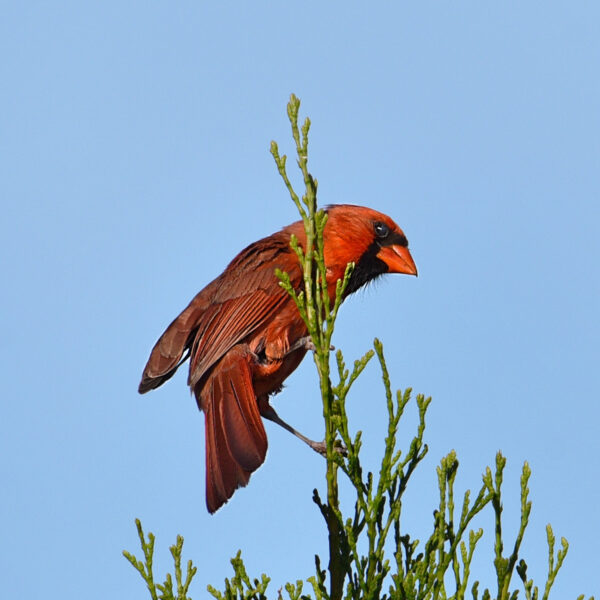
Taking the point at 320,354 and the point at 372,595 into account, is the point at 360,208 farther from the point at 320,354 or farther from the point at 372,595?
the point at 372,595

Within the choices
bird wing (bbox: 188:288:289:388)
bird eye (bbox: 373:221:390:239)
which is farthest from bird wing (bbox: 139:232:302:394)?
bird eye (bbox: 373:221:390:239)

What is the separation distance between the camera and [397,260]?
507cm

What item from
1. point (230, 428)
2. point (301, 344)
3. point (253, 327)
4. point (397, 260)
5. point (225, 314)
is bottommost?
point (230, 428)

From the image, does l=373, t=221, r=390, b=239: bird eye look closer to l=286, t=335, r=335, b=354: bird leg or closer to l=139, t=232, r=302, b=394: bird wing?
l=139, t=232, r=302, b=394: bird wing

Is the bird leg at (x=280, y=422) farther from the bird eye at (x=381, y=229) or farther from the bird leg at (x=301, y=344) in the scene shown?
the bird eye at (x=381, y=229)

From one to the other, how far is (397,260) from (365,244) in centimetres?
20

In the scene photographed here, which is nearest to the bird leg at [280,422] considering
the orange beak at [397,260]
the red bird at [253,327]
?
the red bird at [253,327]

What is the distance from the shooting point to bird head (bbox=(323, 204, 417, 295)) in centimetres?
494

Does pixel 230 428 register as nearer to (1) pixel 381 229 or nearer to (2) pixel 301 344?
(2) pixel 301 344

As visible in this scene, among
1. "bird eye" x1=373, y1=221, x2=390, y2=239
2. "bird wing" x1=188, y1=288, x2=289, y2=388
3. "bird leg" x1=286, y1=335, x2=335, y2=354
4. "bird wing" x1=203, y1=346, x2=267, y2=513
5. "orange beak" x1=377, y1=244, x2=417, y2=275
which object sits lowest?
"bird wing" x1=203, y1=346, x2=267, y2=513

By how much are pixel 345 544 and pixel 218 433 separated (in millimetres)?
1151

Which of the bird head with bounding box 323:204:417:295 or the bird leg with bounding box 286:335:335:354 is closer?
the bird leg with bounding box 286:335:335:354

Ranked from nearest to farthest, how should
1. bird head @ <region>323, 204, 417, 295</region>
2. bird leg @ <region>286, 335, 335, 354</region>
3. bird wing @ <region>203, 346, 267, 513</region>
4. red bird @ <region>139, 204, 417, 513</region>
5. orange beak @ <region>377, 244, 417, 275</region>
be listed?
bird wing @ <region>203, 346, 267, 513</region> < red bird @ <region>139, 204, 417, 513</region> < bird leg @ <region>286, 335, 335, 354</region> < bird head @ <region>323, 204, 417, 295</region> < orange beak @ <region>377, 244, 417, 275</region>

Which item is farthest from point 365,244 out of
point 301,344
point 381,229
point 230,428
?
point 230,428
